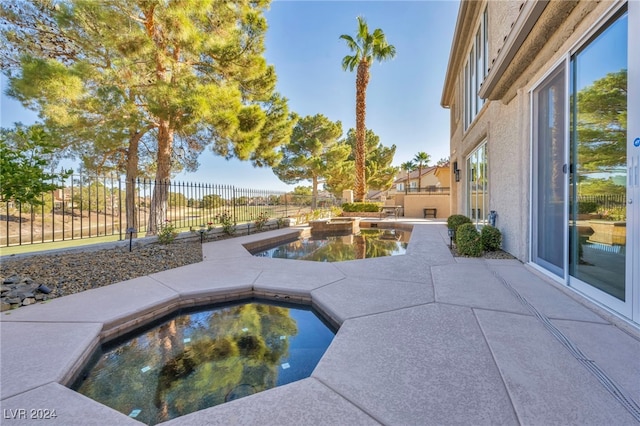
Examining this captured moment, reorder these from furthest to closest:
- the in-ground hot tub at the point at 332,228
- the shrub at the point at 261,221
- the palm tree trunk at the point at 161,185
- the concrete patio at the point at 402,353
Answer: the in-ground hot tub at the point at 332,228 → the shrub at the point at 261,221 → the palm tree trunk at the point at 161,185 → the concrete patio at the point at 402,353

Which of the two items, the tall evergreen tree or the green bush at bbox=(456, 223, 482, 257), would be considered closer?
the green bush at bbox=(456, 223, 482, 257)

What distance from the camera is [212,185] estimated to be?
28.4 feet

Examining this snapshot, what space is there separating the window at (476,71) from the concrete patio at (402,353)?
232 inches

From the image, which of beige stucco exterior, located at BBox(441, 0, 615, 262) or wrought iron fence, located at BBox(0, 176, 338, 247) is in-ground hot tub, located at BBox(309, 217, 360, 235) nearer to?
wrought iron fence, located at BBox(0, 176, 338, 247)

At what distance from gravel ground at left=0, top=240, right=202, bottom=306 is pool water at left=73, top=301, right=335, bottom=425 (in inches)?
75.1

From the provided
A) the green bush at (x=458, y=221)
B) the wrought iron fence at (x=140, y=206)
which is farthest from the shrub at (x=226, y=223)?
the green bush at (x=458, y=221)

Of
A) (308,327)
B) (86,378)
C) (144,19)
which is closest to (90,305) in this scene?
(86,378)

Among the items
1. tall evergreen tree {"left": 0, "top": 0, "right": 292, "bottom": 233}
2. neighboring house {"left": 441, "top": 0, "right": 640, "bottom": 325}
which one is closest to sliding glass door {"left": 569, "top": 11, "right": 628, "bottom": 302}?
neighboring house {"left": 441, "top": 0, "right": 640, "bottom": 325}

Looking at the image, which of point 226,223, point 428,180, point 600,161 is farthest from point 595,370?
point 428,180

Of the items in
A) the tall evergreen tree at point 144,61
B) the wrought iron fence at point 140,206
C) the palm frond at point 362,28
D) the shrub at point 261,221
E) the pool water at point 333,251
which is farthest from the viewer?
the palm frond at point 362,28

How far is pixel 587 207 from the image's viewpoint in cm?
336

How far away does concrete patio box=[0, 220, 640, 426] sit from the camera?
64.2 inches

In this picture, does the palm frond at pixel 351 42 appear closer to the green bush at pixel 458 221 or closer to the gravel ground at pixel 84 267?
the green bush at pixel 458 221

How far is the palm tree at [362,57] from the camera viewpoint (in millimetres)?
16422
